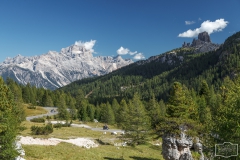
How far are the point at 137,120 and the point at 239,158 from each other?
34.2 metres

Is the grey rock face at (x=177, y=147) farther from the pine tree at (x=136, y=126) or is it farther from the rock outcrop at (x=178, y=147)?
the pine tree at (x=136, y=126)

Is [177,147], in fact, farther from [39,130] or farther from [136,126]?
[39,130]

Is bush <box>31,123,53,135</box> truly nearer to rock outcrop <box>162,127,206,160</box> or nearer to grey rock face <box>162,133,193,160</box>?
rock outcrop <box>162,127,206,160</box>

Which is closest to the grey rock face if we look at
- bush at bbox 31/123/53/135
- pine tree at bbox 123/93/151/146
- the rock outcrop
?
the rock outcrop

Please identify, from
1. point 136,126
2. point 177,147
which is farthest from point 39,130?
point 177,147

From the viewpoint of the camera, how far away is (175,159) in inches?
1174

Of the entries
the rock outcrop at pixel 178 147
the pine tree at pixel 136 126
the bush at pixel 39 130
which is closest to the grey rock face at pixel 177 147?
Answer: the rock outcrop at pixel 178 147

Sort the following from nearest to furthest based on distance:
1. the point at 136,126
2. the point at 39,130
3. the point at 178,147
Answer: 1. the point at 178,147
2. the point at 39,130
3. the point at 136,126

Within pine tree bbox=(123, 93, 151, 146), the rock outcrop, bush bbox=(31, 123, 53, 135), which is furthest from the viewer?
pine tree bbox=(123, 93, 151, 146)

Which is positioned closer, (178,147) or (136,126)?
(178,147)

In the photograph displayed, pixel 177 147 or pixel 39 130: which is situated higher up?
pixel 177 147

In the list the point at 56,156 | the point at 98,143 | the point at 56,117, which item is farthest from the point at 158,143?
the point at 56,117

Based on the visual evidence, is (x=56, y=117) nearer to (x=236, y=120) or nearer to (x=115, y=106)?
(x=115, y=106)

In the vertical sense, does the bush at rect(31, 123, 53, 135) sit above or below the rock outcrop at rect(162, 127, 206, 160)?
below
